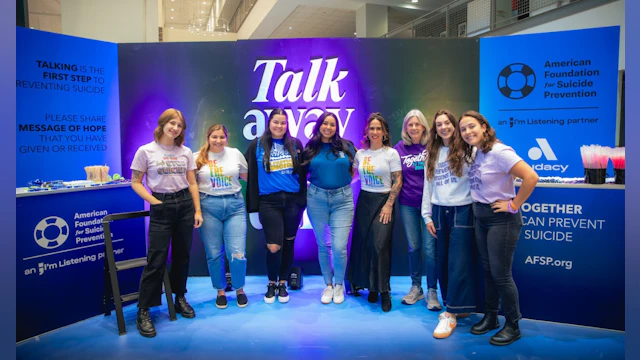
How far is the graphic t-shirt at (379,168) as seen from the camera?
341 cm

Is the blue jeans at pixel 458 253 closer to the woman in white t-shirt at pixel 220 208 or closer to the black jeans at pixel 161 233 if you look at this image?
the woman in white t-shirt at pixel 220 208

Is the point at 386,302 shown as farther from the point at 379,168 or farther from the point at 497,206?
the point at 497,206

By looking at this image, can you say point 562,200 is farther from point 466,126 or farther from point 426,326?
point 426,326

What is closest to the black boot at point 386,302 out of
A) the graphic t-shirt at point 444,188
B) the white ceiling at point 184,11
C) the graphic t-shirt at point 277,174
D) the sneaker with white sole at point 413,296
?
the sneaker with white sole at point 413,296

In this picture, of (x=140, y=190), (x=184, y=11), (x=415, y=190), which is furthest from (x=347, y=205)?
(x=184, y=11)

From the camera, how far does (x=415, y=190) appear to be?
3408 mm

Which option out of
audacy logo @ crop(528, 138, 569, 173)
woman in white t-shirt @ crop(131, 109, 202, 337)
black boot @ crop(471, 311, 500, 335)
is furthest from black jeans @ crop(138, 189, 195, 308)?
audacy logo @ crop(528, 138, 569, 173)

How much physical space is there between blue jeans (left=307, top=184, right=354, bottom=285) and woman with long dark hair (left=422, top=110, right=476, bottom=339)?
0.76 metres

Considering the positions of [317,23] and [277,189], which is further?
[317,23]

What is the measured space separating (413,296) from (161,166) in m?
2.38

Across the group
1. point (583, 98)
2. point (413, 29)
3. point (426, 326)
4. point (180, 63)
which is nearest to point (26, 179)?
point (180, 63)

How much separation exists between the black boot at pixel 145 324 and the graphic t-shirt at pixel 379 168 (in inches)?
79.0

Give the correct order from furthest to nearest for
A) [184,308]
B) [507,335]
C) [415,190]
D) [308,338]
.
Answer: [415,190], [184,308], [308,338], [507,335]

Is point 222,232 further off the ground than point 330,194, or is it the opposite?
point 330,194
